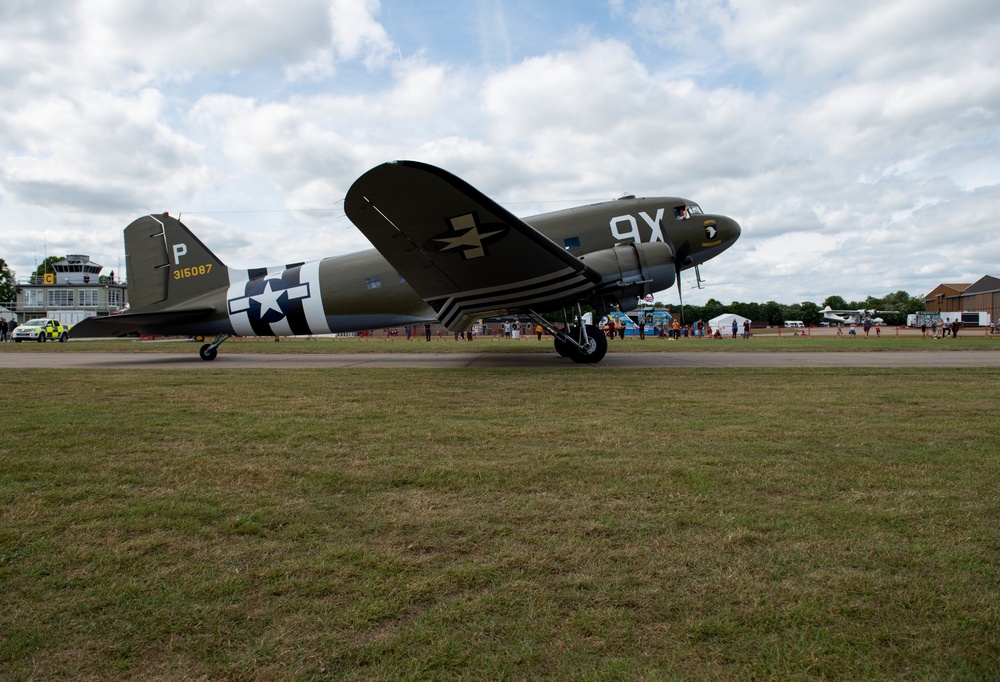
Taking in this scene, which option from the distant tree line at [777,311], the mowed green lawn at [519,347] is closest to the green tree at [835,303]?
the distant tree line at [777,311]

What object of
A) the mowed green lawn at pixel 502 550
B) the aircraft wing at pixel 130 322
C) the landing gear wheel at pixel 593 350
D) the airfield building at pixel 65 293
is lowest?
the mowed green lawn at pixel 502 550

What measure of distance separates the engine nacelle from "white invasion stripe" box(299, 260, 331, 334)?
7.07m

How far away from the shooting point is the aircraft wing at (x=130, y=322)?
15.3 meters

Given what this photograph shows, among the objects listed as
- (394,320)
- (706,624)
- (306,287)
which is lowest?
(706,624)

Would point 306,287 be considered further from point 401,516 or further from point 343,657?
point 343,657

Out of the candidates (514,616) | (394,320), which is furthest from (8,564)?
(394,320)

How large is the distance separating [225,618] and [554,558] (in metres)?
1.28

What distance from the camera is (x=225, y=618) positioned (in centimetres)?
203

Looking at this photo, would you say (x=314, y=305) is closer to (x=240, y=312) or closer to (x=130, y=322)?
(x=240, y=312)

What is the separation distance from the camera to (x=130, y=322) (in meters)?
15.8

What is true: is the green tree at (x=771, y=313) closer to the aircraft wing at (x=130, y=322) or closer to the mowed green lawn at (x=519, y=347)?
the mowed green lawn at (x=519, y=347)

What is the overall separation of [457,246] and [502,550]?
8985mm

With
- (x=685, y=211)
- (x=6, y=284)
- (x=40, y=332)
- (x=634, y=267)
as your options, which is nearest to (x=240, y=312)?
(x=634, y=267)

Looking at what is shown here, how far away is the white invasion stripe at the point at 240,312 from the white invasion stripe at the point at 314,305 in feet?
6.43
